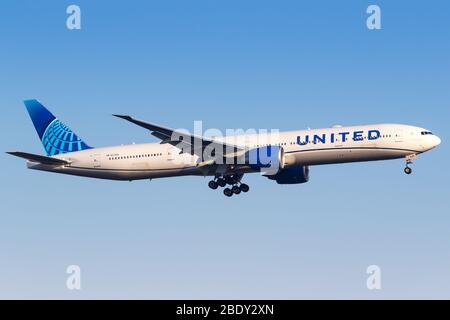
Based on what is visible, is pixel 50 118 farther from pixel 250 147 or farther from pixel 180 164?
pixel 250 147

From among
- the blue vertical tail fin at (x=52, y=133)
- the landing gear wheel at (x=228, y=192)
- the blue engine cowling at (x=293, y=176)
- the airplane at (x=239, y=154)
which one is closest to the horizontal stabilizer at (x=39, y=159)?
the airplane at (x=239, y=154)

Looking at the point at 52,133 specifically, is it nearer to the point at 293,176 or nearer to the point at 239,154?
the point at 239,154

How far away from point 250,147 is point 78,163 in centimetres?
1254

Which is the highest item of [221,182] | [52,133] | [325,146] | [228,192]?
[52,133]

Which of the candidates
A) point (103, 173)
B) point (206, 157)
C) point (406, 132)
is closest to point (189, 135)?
point (206, 157)

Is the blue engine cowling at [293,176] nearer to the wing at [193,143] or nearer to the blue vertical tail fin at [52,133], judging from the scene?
the wing at [193,143]

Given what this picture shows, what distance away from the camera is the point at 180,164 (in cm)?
5972

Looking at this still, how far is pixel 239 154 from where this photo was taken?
2279 inches

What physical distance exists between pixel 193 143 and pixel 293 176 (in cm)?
895

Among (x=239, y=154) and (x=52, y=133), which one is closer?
(x=239, y=154)

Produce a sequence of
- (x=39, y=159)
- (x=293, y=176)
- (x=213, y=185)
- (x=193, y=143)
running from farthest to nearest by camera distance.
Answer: (x=293, y=176) < (x=39, y=159) < (x=213, y=185) < (x=193, y=143)

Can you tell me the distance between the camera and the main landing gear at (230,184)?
198ft

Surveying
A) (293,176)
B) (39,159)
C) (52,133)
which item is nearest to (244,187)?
(293,176)

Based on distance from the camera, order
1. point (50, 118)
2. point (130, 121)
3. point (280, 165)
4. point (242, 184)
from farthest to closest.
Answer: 1. point (50, 118)
2. point (242, 184)
3. point (280, 165)
4. point (130, 121)
